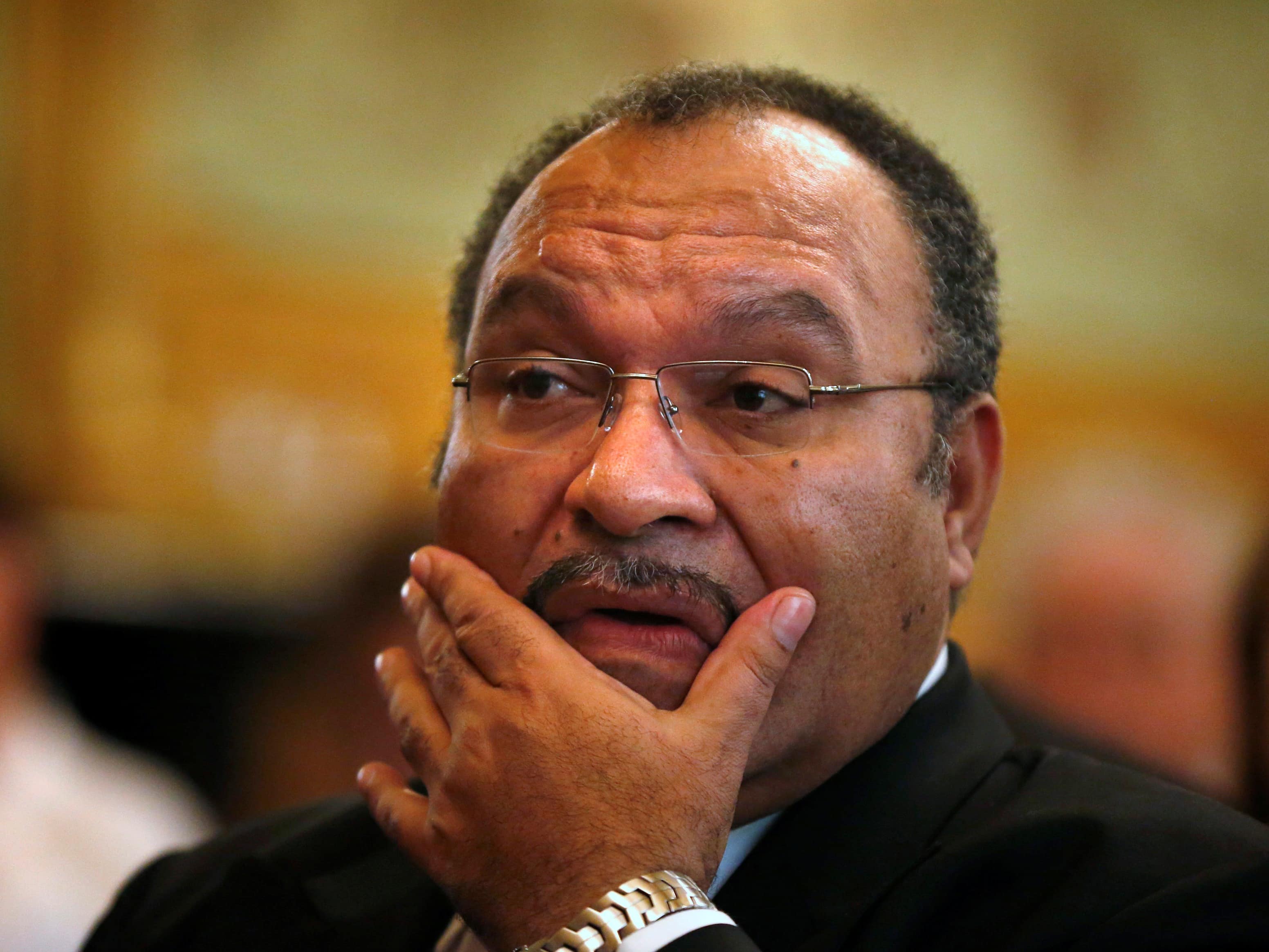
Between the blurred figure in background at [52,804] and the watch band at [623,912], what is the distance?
2.92 m

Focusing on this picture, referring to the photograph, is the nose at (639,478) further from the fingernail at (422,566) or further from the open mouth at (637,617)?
the fingernail at (422,566)

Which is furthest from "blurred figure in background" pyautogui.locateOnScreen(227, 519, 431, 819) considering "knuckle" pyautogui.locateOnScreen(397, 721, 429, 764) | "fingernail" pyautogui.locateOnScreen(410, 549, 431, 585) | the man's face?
the man's face

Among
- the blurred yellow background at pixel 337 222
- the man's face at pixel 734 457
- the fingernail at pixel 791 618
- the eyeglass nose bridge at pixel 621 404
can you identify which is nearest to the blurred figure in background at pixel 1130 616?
the blurred yellow background at pixel 337 222

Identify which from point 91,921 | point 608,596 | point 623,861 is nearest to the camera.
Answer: point 623,861

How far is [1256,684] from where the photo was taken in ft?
11.0

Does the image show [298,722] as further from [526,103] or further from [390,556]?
[526,103]

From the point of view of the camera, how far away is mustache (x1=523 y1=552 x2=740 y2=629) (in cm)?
160

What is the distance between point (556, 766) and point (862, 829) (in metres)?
0.55

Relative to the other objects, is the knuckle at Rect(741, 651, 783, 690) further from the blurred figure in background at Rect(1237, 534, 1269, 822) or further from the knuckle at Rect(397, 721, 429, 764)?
the blurred figure in background at Rect(1237, 534, 1269, 822)

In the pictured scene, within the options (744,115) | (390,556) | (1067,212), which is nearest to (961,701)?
(744,115)

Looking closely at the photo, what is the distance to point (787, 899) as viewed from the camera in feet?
5.39

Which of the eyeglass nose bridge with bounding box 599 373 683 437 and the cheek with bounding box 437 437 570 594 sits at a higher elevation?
the eyeglass nose bridge with bounding box 599 373 683 437

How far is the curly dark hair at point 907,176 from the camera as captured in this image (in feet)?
6.31

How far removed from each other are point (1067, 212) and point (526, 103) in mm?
2828
